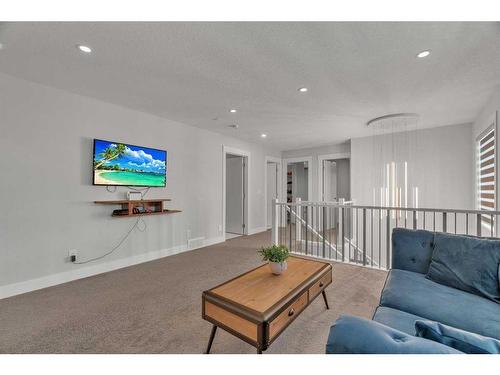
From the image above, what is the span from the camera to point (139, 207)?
3525 millimetres

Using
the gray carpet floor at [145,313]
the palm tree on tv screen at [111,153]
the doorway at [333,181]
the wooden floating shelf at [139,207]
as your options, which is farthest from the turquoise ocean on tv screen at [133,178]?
the doorway at [333,181]

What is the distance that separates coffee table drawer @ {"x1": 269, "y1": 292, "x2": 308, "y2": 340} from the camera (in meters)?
1.38

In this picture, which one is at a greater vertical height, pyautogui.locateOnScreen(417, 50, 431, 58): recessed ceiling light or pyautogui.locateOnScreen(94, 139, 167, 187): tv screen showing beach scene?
pyautogui.locateOnScreen(417, 50, 431, 58): recessed ceiling light

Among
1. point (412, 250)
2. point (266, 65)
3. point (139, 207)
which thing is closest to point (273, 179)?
point (139, 207)

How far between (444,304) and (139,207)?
142 inches

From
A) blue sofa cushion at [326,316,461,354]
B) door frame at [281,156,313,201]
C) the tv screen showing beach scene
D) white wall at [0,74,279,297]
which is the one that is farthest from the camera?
door frame at [281,156,313,201]

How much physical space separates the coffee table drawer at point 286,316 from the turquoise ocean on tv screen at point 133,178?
288cm

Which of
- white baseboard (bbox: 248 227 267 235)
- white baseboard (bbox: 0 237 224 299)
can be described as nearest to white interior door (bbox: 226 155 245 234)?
white baseboard (bbox: 248 227 267 235)

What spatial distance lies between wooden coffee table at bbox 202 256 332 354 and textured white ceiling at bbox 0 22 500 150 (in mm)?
1944

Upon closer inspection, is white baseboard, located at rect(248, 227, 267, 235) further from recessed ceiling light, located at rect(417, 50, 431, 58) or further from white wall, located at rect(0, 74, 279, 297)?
recessed ceiling light, located at rect(417, 50, 431, 58)

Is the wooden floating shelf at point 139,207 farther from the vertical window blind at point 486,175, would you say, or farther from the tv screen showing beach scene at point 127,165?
the vertical window blind at point 486,175

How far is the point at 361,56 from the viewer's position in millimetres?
2088
